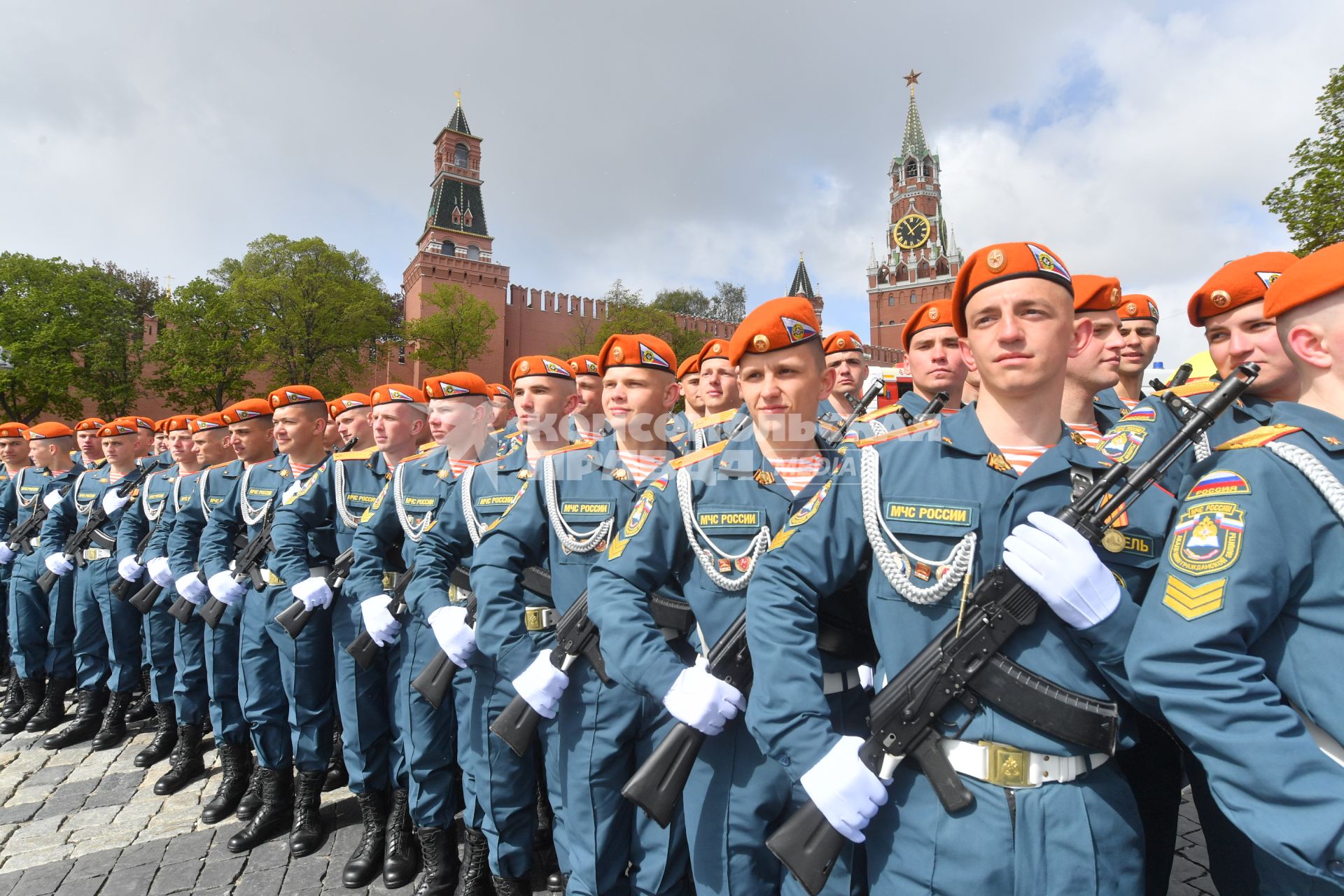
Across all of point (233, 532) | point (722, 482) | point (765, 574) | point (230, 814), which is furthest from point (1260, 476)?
point (233, 532)

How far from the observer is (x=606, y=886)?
114 inches

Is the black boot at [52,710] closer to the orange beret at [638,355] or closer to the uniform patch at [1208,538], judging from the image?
the orange beret at [638,355]

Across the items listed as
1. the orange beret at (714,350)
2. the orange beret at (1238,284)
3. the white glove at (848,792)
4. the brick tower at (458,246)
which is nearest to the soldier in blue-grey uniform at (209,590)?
the orange beret at (714,350)

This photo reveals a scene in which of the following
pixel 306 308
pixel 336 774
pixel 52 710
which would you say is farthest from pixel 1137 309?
pixel 306 308

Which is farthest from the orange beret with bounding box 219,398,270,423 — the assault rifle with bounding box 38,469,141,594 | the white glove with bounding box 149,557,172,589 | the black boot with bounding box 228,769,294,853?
the black boot with bounding box 228,769,294,853

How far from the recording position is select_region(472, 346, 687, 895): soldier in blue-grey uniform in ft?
9.55

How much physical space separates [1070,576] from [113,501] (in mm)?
8183

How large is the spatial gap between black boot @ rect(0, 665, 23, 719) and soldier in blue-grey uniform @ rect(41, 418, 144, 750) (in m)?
0.78

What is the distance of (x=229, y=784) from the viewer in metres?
4.77

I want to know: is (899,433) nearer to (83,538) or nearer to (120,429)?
(83,538)

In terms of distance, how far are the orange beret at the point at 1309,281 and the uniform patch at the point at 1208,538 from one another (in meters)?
0.53

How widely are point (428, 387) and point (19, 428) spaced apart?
722 cm

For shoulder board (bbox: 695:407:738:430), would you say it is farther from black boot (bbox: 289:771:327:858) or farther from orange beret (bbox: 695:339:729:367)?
black boot (bbox: 289:771:327:858)

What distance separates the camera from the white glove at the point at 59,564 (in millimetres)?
6836
